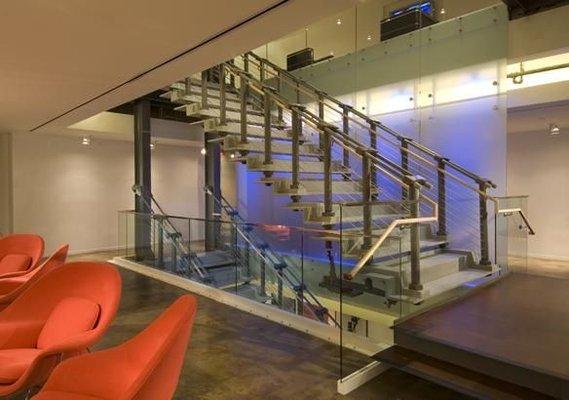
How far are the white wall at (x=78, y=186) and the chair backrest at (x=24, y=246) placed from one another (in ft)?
13.3

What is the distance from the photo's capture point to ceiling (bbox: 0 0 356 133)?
2.29 metres

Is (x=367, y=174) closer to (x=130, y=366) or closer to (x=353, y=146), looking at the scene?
(x=353, y=146)

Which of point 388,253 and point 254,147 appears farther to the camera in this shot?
point 254,147

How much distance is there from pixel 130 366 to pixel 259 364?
1340 millimetres

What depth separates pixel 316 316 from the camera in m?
3.91

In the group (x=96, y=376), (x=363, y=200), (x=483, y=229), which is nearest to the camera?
(x=96, y=376)

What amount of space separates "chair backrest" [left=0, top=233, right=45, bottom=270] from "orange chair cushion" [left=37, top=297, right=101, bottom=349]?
81.6 inches

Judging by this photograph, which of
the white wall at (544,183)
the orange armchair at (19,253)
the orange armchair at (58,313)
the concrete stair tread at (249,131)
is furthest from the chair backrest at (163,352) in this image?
the white wall at (544,183)

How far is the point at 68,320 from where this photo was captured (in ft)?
8.09

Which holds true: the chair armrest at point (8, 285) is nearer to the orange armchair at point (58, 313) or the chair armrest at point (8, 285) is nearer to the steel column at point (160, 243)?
the orange armchair at point (58, 313)

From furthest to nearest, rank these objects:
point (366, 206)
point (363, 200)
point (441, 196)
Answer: point (441, 196), point (363, 200), point (366, 206)

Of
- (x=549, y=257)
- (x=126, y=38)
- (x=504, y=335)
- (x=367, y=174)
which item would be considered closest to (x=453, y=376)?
(x=504, y=335)

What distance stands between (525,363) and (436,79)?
422cm

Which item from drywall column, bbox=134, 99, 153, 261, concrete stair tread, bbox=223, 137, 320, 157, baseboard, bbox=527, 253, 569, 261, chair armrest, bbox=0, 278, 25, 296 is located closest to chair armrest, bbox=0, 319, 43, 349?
chair armrest, bbox=0, 278, 25, 296
